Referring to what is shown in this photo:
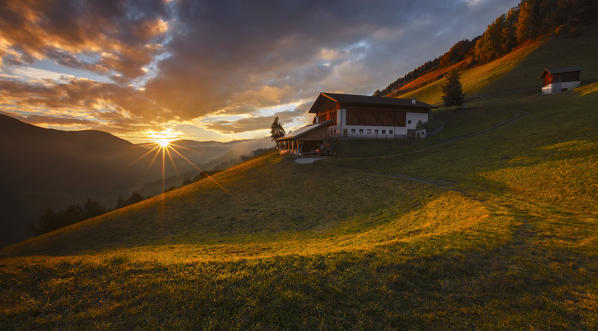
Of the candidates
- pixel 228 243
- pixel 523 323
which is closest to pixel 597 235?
pixel 523 323

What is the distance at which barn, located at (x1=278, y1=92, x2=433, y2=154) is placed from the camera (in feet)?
146

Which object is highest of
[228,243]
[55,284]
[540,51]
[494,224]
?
[540,51]

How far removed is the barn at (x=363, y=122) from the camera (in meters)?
44.4

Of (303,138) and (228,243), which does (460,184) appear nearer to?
(228,243)

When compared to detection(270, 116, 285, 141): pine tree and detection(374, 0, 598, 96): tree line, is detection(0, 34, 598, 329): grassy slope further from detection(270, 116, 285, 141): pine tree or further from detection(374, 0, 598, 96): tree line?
detection(374, 0, 598, 96): tree line

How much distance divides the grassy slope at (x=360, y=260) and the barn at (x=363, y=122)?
20515 mm

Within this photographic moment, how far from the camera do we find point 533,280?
22.9ft

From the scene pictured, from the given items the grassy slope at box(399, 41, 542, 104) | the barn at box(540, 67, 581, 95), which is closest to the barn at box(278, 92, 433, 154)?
the barn at box(540, 67, 581, 95)

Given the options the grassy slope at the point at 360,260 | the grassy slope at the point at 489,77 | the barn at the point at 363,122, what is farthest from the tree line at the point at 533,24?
the grassy slope at the point at 360,260

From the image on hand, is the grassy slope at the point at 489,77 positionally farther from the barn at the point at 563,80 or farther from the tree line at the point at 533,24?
the barn at the point at 563,80

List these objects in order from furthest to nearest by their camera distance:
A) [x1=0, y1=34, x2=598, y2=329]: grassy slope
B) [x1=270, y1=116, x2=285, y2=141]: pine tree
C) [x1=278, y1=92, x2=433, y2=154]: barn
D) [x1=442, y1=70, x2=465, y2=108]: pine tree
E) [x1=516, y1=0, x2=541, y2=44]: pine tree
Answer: [x1=516, y1=0, x2=541, y2=44]: pine tree < [x1=270, y1=116, x2=285, y2=141]: pine tree < [x1=442, y1=70, x2=465, y2=108]: pine tree < [x1=278, y1=92, x2=433, y2=154]: barn < [x1=0, y1=34, x2=598, y2=329]: grassy slope

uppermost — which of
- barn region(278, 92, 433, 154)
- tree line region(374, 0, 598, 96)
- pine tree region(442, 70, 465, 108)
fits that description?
tree line region(374, 0, 598, 96)

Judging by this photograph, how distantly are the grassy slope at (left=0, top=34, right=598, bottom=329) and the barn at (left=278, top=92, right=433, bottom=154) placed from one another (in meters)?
20.5

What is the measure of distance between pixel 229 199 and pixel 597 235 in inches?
1114
